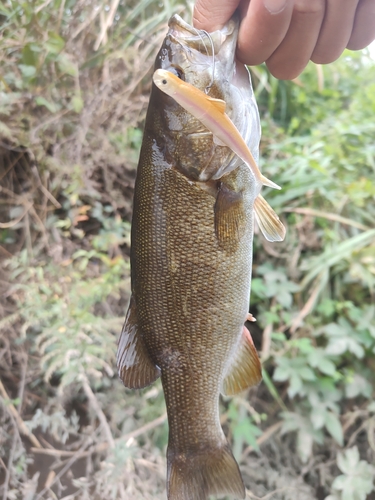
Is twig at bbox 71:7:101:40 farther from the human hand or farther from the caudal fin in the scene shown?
the caudal fin

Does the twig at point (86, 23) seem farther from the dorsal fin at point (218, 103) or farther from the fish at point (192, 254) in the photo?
the dorsal fin at point (218, 103)

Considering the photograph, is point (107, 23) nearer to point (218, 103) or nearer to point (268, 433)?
point (218, 103)

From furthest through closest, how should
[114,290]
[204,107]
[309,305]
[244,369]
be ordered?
[309,305], [114,290], [244,369], [204,107]

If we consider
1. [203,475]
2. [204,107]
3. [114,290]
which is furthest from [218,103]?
[114,290]

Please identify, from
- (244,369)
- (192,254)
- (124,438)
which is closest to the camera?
(192,254)

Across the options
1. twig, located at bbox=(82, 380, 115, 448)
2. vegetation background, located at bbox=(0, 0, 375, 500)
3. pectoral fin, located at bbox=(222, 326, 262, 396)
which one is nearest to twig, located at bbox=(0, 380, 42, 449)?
vegetation background, located at bbox=(0, 0, 375, 500)

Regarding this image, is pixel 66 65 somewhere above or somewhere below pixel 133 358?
above

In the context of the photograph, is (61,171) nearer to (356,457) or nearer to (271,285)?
(271,285)
